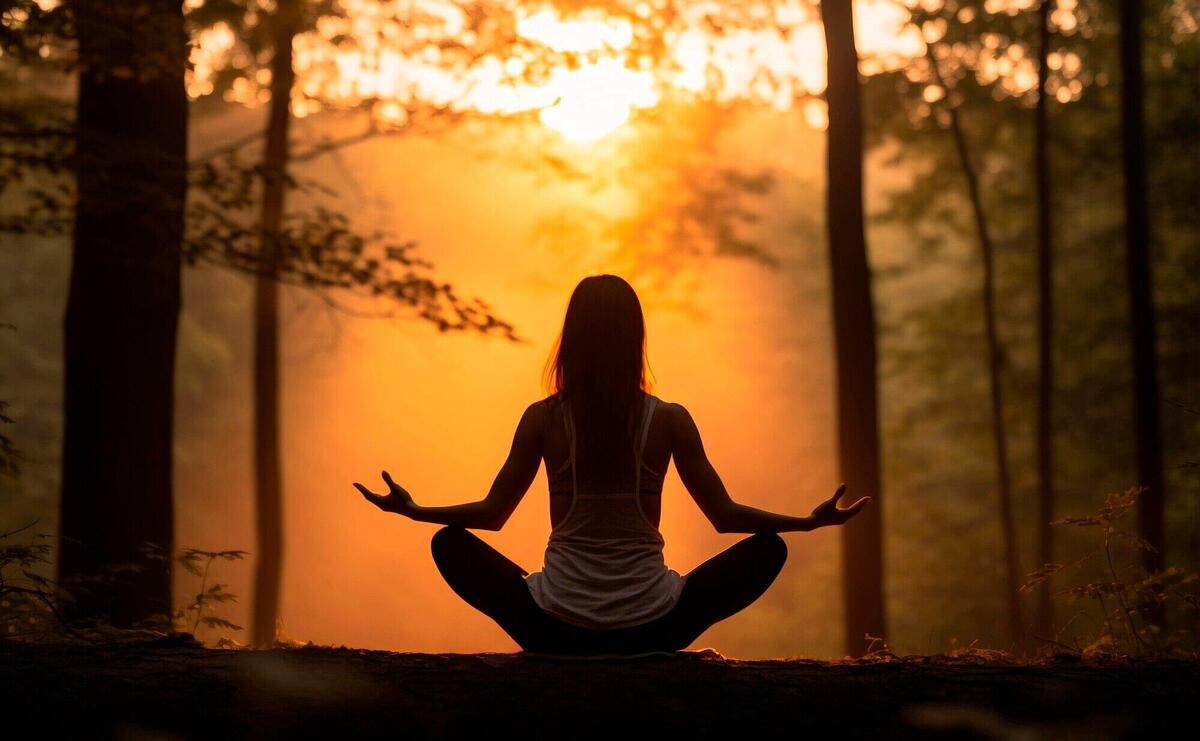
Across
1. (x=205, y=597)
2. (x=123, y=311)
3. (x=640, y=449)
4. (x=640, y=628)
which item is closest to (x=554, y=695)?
(x=640, y=628)

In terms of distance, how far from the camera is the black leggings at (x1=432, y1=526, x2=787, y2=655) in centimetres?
496

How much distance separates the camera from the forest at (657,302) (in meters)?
4.55

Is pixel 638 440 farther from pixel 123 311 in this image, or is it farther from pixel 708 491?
pixel 123 311

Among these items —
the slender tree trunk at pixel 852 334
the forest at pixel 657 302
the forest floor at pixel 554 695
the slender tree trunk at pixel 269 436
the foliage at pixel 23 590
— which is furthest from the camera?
the slender tree trunk at pixel 269 436

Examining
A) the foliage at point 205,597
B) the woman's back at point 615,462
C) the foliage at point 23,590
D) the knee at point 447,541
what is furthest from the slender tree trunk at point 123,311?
Answer: the woman's back at point 615,462

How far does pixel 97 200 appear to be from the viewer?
8297 millimetres

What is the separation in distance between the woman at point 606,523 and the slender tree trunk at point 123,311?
155 inches

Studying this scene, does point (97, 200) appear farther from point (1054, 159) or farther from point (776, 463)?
point (776, 463)

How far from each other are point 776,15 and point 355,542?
44750mm

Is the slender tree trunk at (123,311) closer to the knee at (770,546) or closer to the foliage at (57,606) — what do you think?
the foliage at (57,606)

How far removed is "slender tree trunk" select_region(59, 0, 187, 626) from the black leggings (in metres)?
3.83

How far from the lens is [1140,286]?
13891mm

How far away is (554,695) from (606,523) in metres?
0.95

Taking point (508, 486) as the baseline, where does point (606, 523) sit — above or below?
below
